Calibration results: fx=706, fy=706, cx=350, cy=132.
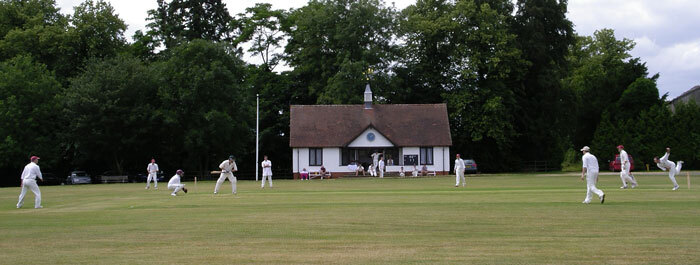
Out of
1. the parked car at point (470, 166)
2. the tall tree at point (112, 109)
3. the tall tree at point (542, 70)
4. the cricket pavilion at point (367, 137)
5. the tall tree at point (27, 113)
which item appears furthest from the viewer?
the tall tree at point (542, 70)

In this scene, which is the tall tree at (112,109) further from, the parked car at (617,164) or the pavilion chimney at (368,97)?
the parked car at (617,164)

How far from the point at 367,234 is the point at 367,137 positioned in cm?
4595

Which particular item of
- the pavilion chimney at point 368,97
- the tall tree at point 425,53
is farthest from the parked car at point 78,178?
the tall tree at point 425,53

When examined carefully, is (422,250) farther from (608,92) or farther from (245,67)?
(608,92)

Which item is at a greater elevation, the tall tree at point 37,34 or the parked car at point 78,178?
the tall tree at point 37,34

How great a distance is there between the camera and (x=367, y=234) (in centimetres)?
1346

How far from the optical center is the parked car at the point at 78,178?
2352 inches

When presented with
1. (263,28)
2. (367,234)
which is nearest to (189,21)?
(263,28)

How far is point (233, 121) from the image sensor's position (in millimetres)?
58781

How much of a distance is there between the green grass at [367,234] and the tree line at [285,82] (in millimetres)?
38472

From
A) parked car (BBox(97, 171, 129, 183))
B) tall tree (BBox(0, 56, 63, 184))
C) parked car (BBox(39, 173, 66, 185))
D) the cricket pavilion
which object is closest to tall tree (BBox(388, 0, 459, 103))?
the cricket pavilion

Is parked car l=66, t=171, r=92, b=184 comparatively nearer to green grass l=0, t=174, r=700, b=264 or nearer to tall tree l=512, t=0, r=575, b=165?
tall tree l=512, t=0, r=575, b=165

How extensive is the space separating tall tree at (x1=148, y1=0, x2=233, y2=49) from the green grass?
47805 millimetres

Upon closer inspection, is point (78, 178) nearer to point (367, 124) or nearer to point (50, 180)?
point (50, 180)
